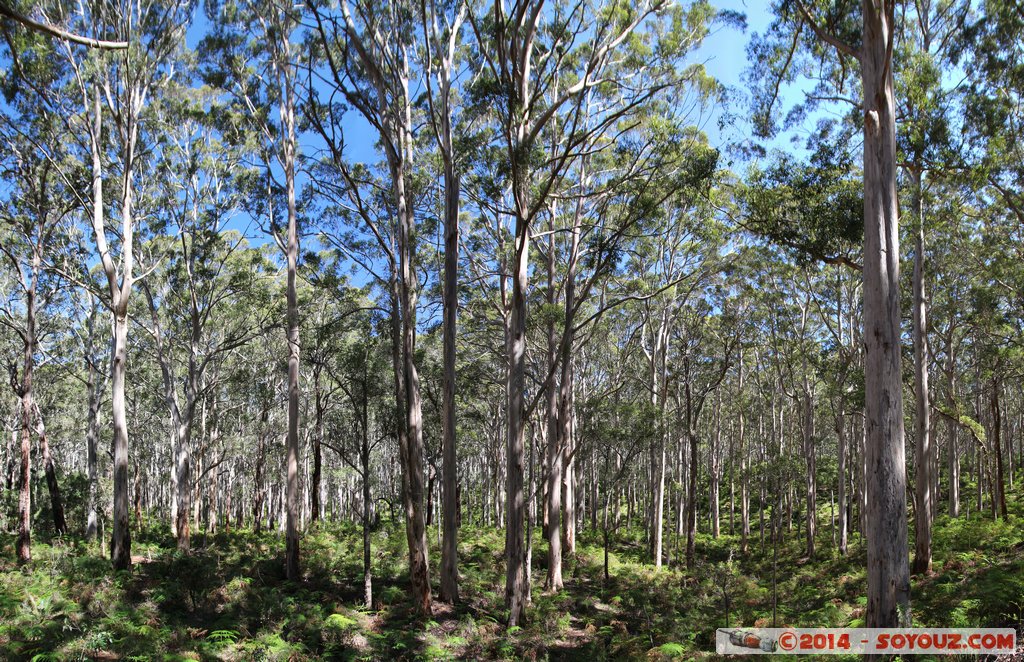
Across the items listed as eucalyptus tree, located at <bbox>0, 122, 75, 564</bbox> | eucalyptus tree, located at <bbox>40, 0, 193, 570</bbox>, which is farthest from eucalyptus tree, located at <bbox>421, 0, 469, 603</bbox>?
eucalyptus tree, located at <bbox>0, 122, 75, 564</bbox>

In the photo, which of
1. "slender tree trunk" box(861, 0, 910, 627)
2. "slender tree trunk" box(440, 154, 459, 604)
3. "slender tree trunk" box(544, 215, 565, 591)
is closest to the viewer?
"slender tree trunk" box(861, 0, 910, 627)

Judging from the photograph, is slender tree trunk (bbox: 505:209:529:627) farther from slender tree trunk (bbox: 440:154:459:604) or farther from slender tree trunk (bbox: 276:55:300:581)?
slender tree trunk (bbox: 276:55:300:581)

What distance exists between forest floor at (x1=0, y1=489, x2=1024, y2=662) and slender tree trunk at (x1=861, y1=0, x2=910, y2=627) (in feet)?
8.35

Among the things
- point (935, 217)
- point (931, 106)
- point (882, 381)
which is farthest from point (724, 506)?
point (882, 381)

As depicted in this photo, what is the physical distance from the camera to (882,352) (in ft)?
22.1

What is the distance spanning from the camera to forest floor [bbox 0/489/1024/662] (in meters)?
8.48

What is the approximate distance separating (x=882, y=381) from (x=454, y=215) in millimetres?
7378

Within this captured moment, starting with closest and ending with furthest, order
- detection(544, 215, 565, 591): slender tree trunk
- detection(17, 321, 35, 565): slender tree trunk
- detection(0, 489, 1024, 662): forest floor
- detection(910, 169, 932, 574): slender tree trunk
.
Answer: detection(0, 489, 1024, 662): forest floor
detection(910, 169, 932, 574): slender tree trunk
detection(17, 321, 35, 565): slender tree trunk
detection(544, 215, 565, 591): slender tree trunk

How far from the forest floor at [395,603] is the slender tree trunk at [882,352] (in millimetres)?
2544

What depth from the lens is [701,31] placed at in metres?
12.1

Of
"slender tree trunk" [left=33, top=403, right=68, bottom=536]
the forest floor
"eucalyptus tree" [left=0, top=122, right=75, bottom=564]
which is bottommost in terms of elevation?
the forest floor

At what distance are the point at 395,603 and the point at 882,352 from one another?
989cm

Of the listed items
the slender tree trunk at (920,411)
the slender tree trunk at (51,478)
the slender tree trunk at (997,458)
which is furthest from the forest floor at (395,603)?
the slender tree trunk at (51,478)

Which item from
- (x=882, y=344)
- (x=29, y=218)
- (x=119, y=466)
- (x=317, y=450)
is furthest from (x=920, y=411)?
(x=29, y=218)
